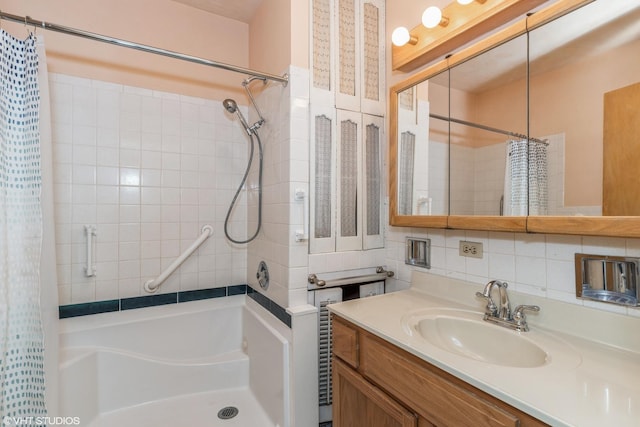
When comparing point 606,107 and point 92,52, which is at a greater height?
point 92,52

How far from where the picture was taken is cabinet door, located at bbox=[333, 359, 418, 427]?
1.07 metres

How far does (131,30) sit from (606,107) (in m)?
2.58

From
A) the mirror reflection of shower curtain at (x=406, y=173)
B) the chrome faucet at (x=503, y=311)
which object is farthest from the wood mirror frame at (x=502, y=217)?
the chrome faucet at (x=503, y=311)

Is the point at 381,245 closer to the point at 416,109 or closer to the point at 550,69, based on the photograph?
the point at 416,109

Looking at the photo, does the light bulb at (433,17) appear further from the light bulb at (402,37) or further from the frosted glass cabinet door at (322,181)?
the frosted glass cabinet door at (322,181)

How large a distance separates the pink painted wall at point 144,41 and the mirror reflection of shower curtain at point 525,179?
197 centimetres

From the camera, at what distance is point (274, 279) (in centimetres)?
180

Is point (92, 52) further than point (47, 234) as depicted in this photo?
Yes

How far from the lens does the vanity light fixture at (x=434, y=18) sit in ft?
4.65

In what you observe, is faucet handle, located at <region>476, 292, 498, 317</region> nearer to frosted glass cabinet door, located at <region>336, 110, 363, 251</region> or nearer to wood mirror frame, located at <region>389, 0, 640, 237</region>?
wood mirror frame, located at <region>389, 0, 640, 237</region>

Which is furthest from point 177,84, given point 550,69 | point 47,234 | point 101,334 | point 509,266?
point 509,266

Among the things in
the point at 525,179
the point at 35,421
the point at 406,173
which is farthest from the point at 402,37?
the point at 35,421

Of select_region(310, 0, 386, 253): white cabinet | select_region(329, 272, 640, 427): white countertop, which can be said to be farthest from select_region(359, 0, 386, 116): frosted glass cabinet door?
select_region(329, 272, 640, 427): white countertop

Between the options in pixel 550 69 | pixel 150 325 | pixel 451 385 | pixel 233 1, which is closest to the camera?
pixel 451 385
